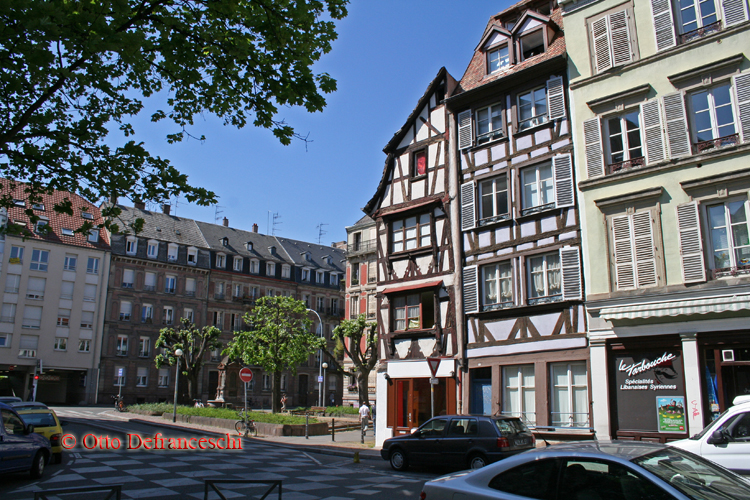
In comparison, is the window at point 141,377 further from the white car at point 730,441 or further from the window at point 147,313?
the white car at point 730,441

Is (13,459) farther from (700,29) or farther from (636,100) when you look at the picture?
(700,29)

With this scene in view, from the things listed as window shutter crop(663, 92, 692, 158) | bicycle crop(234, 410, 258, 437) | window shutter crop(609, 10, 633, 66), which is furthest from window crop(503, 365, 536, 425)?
bicycle crop(234, 410, 258, 437)

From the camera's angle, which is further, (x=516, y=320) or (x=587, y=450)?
(x=516, y=320)

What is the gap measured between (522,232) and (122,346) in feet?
152

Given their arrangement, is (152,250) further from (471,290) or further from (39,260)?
(471,290)


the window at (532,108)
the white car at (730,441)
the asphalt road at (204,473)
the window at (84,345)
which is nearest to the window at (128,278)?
the window at (84,345)

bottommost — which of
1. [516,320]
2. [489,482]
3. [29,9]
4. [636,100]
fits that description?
[489,482]

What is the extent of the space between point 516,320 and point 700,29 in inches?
391

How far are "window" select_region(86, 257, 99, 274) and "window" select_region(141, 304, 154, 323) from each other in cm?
549

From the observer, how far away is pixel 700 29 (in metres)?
15.9

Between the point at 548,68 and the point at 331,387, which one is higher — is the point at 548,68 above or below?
above

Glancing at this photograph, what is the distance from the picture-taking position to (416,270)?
73.6ft

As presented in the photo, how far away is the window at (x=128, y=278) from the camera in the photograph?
55.7m

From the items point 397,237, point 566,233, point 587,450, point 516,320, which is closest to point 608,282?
point 566,233
